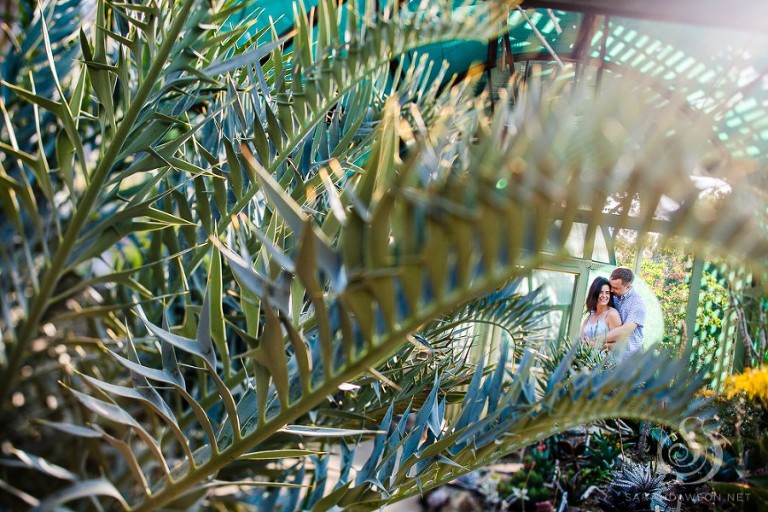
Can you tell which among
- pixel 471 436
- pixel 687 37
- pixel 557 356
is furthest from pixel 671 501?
pixel 687 37

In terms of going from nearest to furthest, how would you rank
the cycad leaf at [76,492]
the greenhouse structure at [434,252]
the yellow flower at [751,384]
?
the greenhouse structure at [434,252], the cycad leaf at [76,492], the yellow flower at [751,384]

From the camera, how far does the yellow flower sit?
72cm

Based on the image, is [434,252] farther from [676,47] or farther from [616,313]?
[676,47]

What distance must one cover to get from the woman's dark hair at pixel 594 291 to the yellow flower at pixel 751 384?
17cm

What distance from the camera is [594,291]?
30.9 inches

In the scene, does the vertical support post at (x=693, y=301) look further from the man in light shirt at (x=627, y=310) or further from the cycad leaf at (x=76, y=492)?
the cycad leaf at (x=76, y=492)

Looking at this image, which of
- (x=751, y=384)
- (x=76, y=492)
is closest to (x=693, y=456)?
(x=751, y=384)

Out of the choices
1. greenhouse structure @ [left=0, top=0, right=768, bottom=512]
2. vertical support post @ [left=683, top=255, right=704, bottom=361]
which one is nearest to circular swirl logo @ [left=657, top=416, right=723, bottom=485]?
greenhouse structure @ [left=0, top=0, right=768, bottom=512]

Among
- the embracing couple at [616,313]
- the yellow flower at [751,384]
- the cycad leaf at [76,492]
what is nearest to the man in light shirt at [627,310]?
the embracing couple at [616,313]

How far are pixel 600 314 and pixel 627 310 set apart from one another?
0.11 feet

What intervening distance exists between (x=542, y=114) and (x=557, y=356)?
52 centimetres

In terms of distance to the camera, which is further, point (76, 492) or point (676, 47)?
point (676, 47)

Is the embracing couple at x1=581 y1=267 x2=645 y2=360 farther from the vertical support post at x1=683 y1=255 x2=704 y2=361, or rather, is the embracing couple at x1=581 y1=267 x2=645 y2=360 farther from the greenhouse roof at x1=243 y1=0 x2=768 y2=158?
the greenhouse roof at x1=243 y1=0 x2=768 y2=158

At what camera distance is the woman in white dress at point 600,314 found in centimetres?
77
